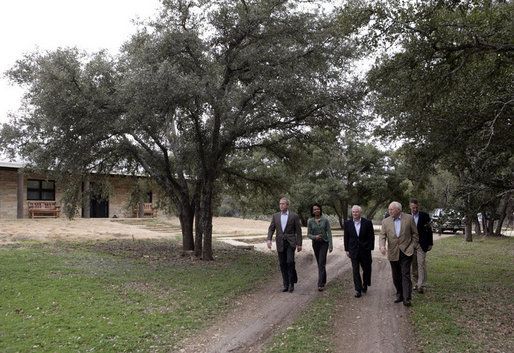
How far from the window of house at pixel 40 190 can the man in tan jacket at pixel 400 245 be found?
24294mm

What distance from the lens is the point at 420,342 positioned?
6.20 meters

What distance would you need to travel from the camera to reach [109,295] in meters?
8.78

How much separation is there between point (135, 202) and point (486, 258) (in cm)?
1326

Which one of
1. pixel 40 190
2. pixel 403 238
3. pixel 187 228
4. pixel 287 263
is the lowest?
pixel 287 263

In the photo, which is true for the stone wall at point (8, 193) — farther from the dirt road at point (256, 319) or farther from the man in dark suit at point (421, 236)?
the man in dark suit at point (421, 236)

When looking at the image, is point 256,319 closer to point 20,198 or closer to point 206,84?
point 206,84

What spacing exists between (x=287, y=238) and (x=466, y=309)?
3.40 m

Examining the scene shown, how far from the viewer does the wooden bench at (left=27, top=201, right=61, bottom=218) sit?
26422 mm

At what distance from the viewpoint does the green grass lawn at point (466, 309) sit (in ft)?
20.5

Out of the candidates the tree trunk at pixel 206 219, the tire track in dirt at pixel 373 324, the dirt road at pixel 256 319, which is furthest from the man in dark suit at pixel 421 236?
the tree trunk at pixel 206 219

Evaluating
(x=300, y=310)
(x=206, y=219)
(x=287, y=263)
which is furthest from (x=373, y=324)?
(x=206, y=219)

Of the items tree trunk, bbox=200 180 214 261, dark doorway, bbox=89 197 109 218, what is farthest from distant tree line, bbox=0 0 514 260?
dark doorway, bbox=89 197 109 218

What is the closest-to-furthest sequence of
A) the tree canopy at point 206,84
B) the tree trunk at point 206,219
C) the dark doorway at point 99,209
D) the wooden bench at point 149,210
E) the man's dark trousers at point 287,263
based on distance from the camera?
the man's dark trousers at point 287,263
the tree canopy at point 206,84
the tree trunk at point 206,219
the dark doorway at point 99,209
the wooden bench at point 149,210

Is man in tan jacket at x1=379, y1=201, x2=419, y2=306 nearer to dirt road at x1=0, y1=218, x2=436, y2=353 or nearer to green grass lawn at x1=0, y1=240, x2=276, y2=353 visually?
dirt road at x1=0, y1=218, x2=436, y2=353
